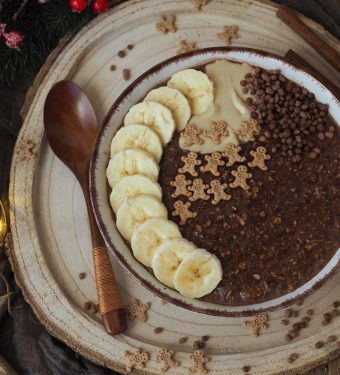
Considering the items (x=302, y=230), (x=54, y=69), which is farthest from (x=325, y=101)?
(x=54, y=69)

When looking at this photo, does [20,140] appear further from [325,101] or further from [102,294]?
[325,101]

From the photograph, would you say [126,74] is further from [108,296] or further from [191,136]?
[108,296]

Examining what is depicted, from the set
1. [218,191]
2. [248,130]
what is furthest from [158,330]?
[248,130]

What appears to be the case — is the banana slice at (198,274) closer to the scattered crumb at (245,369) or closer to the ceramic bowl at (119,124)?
the ceramic bowl at (119,124)

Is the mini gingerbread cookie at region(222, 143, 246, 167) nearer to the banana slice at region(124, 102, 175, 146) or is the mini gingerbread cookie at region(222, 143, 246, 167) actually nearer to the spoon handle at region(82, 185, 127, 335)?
the banana slice at region(124, 102, 175, 146)

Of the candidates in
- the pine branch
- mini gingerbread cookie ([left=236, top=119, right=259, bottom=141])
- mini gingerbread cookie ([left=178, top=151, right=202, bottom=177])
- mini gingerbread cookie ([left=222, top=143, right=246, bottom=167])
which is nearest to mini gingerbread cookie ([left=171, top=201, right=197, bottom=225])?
mini gingerbread cookie ([left=178, top=151, right=202, bottom=177])

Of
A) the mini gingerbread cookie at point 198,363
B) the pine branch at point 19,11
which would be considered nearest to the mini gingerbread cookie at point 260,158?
the mini gingerbread cookie at point 198,363
